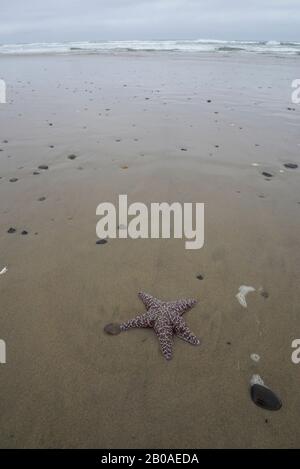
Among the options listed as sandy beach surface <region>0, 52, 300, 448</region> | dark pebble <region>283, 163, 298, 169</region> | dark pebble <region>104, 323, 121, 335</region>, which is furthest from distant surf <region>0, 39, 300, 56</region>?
dark pebble <region>104, 323, 121, 335</region>

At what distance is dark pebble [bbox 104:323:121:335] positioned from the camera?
12.1 feet

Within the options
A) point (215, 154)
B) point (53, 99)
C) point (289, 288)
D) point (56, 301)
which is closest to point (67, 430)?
point (56, 301)

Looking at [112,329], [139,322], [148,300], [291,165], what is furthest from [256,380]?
[291,165]

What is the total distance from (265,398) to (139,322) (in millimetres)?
1372

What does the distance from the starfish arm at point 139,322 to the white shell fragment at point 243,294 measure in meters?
1.11

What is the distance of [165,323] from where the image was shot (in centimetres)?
361

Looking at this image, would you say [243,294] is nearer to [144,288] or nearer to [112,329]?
[144,288]

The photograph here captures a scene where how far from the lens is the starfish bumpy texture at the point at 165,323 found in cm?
353

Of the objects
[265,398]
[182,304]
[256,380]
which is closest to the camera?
[265,398]

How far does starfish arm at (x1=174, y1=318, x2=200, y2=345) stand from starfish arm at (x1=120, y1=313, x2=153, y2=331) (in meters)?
0.29

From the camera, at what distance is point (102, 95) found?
13.3m

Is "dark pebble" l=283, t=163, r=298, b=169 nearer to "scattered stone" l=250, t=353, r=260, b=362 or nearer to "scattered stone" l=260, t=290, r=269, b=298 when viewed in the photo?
"scattered stone" l=260, t=290, r=269, b=298
